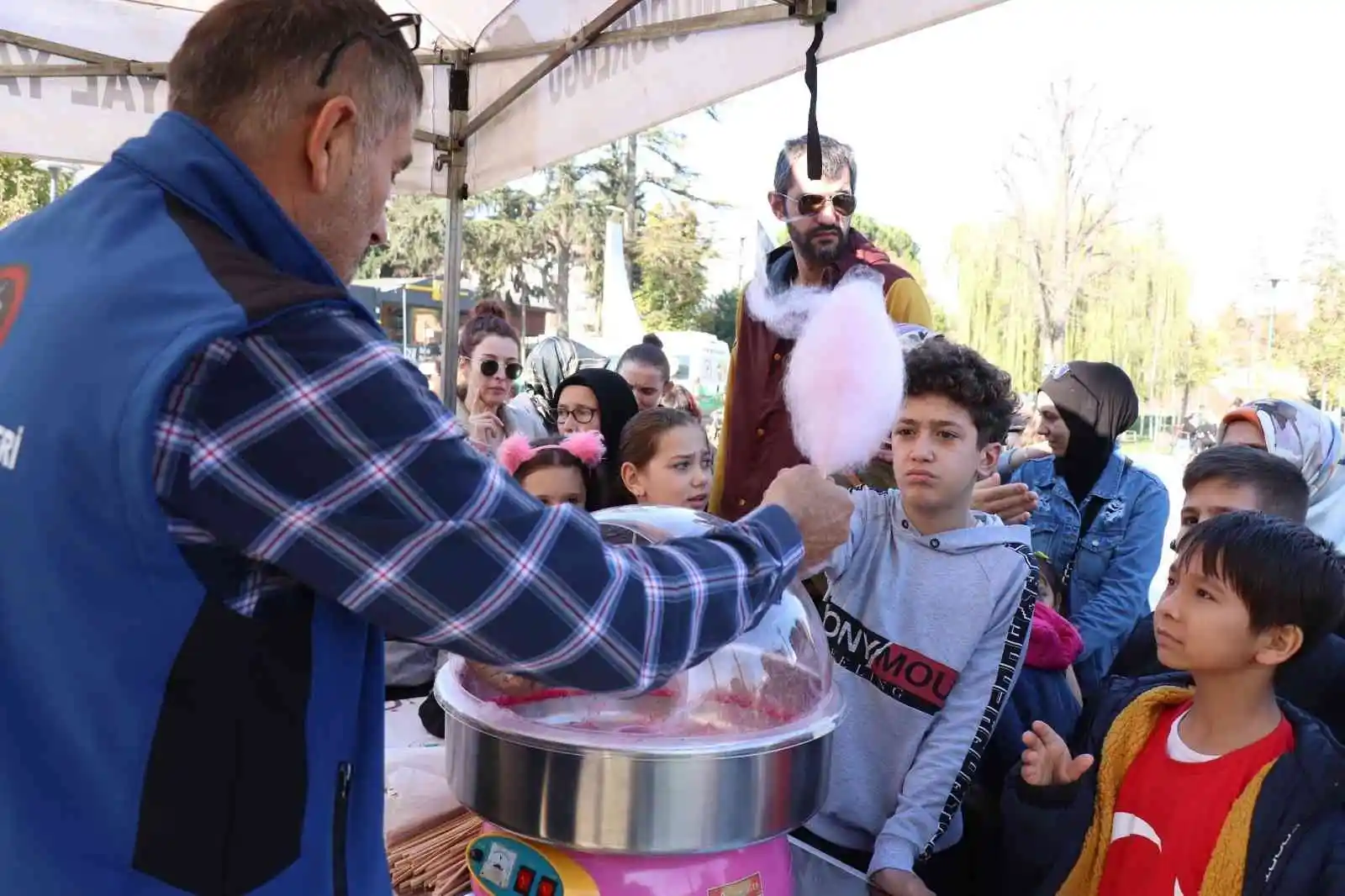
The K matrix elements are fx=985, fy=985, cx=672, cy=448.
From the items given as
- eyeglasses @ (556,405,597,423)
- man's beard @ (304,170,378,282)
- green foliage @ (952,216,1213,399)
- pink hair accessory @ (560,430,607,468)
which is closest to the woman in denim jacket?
pink hair accessory @ (560,430,607,468)

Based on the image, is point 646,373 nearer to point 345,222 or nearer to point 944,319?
point 345,222

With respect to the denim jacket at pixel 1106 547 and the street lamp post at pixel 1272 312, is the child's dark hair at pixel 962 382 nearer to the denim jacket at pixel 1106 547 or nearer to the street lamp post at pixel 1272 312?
the denim jacket at pixel 1106 547

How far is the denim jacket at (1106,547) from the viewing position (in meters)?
2.72

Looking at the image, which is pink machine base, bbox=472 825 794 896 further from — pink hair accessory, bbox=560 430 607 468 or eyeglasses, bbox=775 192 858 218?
pink hair accessory, bbox=560 430 607 468

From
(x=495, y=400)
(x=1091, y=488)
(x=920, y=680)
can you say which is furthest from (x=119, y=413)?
(x=495, y=400)

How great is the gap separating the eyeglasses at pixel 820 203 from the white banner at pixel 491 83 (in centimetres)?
65

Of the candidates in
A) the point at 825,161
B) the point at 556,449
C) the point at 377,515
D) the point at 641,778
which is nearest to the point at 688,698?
the point at 641,778

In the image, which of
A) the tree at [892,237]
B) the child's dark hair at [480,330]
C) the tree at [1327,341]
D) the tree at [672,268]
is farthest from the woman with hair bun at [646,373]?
the tree at [892,237]

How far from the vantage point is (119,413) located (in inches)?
28.7

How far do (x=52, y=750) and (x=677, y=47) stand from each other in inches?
99.6

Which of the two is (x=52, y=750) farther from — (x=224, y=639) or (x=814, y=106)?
(x=814, y=106)

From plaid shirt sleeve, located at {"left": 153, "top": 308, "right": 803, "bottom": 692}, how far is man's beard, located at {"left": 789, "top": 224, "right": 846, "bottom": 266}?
1.53 metres

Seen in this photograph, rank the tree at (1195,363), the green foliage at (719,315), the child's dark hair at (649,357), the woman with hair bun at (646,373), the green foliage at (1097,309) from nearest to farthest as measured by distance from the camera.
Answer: the woman with hair bun at (646,373)
the child's dark hair at (649,357)
the green foliage at (1097,309)
the tree at (1195,363)
the green foliage at (719,315)

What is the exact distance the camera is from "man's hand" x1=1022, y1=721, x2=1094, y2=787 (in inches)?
58.8
